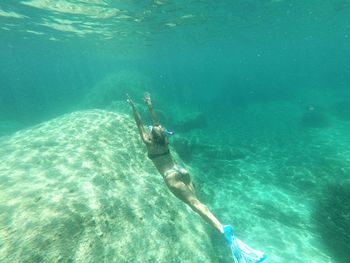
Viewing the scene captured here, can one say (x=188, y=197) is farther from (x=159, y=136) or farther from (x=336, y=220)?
(x=336, y=220)

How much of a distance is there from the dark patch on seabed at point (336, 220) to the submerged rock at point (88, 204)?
4533 millimetres

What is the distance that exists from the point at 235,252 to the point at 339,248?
6.42 meters

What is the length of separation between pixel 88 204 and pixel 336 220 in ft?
33.3

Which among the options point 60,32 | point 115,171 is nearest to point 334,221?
point 115,171

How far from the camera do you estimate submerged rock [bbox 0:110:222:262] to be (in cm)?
553

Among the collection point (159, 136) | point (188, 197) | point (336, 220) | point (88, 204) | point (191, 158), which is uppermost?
point (159, 136)

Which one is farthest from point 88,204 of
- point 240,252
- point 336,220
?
point 336,220

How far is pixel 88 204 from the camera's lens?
22.0 feet

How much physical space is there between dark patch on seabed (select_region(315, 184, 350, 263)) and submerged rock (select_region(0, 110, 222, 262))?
453 cm

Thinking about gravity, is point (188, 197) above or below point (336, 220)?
above

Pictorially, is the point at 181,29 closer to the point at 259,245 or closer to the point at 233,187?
the point at 233,187

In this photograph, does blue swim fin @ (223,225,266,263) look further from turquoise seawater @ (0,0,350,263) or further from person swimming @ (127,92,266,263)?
turquoise seawater @ (0,0,350,263)

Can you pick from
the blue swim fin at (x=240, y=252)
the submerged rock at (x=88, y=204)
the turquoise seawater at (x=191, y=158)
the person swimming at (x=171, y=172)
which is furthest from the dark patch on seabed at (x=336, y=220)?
the blue swim fin at (x=240, y=252)

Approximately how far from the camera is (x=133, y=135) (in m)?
12.1
